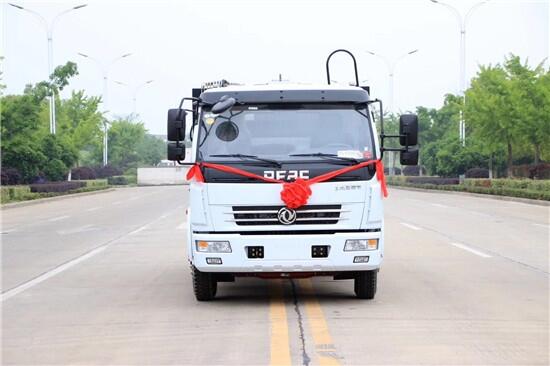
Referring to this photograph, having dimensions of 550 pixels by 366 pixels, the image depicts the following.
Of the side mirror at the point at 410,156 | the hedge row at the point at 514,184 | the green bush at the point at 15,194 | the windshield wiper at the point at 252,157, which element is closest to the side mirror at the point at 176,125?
the windshield wiper at the point at 252,157

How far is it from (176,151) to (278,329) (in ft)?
8.83

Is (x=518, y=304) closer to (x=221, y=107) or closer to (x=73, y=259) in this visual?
(x=221, y=107)

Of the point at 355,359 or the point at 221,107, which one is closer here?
the point at 355,359

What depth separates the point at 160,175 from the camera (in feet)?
314

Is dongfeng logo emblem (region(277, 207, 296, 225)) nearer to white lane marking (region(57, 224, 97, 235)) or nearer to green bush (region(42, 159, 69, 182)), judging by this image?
white lane marking (region(57, 224, 97, 235))

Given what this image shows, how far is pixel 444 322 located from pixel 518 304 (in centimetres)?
165

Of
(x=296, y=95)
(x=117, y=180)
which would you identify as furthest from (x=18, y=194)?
(x=117, y=180)

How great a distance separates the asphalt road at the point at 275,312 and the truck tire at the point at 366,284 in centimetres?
11

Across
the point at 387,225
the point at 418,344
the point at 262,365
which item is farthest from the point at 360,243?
the point at 387,225

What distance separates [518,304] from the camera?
1076cm

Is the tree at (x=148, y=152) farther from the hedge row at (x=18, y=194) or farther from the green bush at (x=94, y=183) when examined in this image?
the hedge row at (x=18, y=194)

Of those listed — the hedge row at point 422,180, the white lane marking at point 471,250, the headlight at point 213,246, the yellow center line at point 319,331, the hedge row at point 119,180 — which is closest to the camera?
the yellow center line at point 319,331

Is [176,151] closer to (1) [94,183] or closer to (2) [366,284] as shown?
(2) [366,284]

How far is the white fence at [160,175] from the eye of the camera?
311 feet
